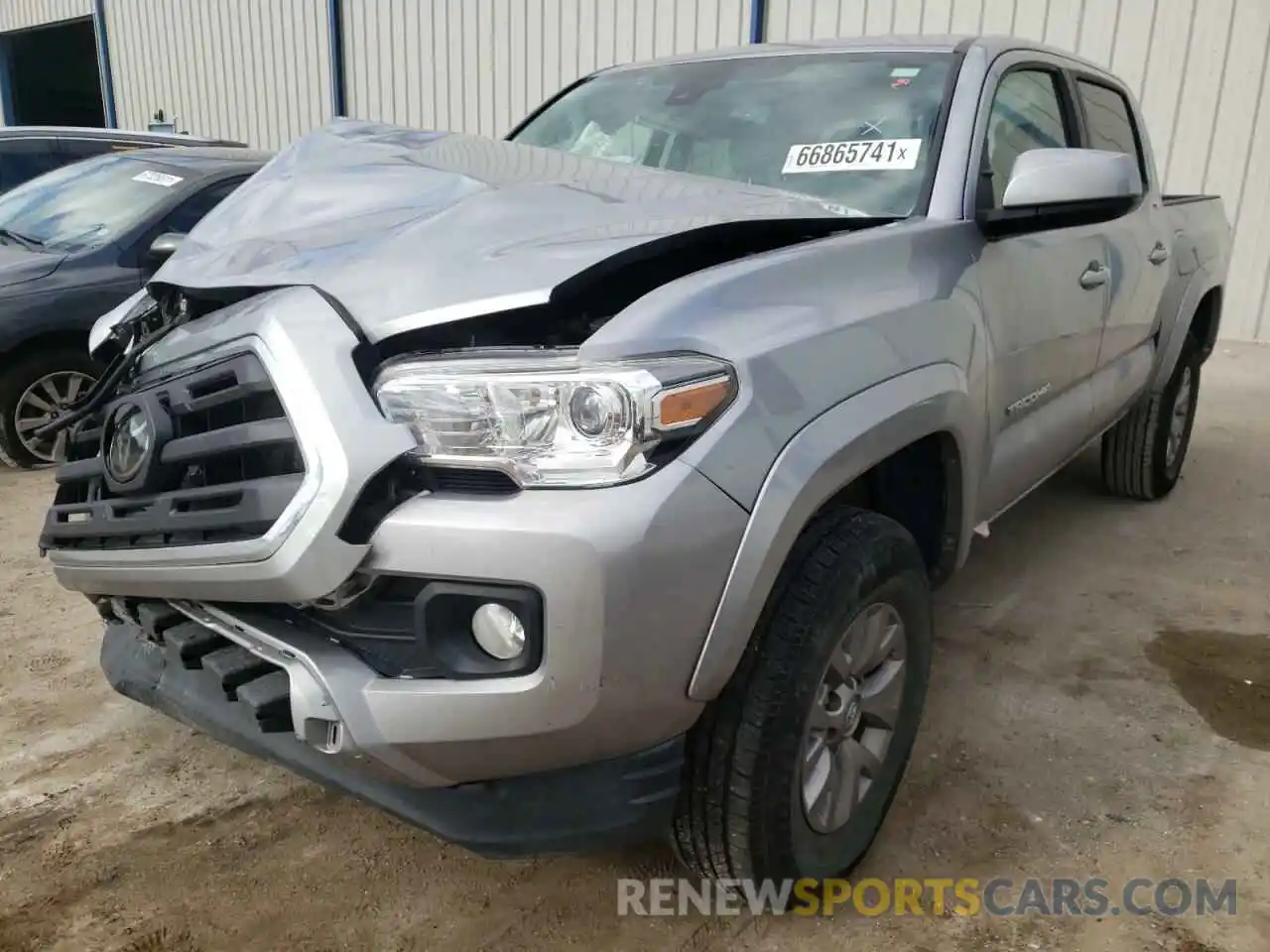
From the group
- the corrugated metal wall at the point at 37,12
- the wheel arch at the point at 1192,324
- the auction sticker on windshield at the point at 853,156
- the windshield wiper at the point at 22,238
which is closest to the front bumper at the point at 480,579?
the auction sticker on windshield at the point at 853,156

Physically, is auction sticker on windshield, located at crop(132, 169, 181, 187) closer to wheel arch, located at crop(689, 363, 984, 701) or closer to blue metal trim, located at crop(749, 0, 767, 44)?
wheel arch, located at crop(689, 363, 984, 701)

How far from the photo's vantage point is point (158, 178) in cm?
529

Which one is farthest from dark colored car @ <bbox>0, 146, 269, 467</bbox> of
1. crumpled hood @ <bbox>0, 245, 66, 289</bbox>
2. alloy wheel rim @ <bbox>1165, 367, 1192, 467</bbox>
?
alloy wheel rim @ <bbox>1165, 367, 1192, 467</bbox>

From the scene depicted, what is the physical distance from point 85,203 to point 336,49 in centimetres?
782

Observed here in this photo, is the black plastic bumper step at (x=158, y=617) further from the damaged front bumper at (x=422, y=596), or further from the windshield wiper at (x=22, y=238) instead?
the windshield wiper at (x=22, y=238)

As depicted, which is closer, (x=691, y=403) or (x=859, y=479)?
(x=691, y=403)

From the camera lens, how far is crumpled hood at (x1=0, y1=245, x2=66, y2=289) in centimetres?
456

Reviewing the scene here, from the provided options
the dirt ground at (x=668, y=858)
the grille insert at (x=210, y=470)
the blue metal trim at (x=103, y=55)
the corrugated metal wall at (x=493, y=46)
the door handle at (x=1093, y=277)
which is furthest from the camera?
the blue metal trim at (x=103, y=55)

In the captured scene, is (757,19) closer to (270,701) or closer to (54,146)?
(54,146)

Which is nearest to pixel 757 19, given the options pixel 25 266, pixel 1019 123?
pixel 25 266

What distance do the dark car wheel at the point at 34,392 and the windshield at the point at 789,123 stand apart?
2.67 meters

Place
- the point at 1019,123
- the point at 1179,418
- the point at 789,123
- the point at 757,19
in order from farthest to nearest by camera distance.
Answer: the point at 757,19, the point at 1179,418, the point at 1019,123, the point at 789,123

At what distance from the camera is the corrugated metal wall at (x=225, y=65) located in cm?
→ 1273

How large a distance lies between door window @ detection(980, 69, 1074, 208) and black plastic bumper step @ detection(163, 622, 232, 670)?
204 cm
